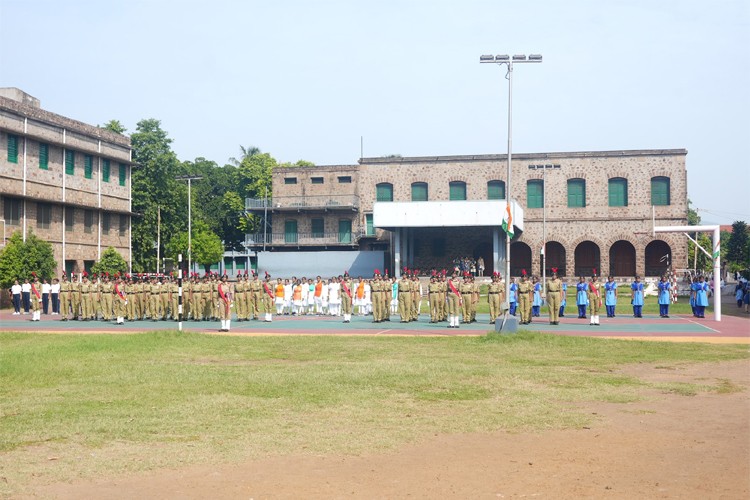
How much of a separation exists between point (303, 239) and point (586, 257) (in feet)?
74.6

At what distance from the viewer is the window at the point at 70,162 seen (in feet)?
156

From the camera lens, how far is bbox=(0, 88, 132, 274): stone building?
141ft

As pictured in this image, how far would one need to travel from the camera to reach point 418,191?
207 feet

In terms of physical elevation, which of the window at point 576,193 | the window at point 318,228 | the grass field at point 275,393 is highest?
the window at point 576,193

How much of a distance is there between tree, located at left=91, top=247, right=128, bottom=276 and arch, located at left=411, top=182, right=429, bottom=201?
74.8ft

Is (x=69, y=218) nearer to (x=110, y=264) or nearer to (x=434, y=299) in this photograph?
(x=110, y=264)

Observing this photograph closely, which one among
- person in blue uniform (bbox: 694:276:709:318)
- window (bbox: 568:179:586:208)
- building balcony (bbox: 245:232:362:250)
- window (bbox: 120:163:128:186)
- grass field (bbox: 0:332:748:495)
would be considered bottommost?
grass field (bbox: 0:332:748:495)

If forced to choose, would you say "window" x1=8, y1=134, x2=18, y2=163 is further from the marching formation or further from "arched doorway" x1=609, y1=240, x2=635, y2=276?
"arched doorway" x1=609, y1=240, x2=635, y2=276

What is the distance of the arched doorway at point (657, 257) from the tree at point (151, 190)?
36.0 m

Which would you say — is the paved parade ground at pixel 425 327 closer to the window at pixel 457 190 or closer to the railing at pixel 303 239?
the window at pixel 457 190

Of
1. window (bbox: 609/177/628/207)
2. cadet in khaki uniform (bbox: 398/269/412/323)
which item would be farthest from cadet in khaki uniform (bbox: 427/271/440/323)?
window (bbox: 609/177/628/207)

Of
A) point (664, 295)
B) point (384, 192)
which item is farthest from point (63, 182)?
point (664, 295)

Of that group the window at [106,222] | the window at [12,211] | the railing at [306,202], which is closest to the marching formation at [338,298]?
the window at [12,211]

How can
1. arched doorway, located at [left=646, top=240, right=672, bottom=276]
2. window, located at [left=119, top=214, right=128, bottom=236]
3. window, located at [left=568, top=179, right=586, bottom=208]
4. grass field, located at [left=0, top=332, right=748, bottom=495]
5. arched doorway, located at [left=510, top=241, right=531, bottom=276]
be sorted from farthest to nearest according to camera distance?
arched doorway, located at [left=510, top=241, right=531, bottom=276], window, located at [left=568, top=179, right=586, bottom=208], arched doorway, located at [left=646, top=240, right=672, bottom=276], window, located at [left=119, top=214, right=128, bottom=236], grass field, located at [left=0, top=332, right=748, bottom=495]
